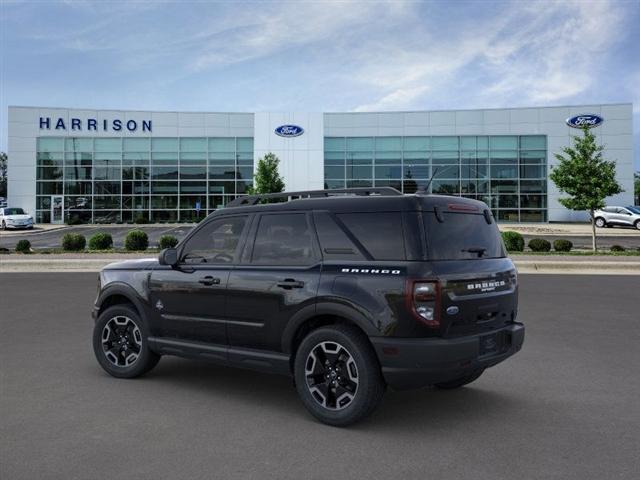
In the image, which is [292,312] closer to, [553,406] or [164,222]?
[553,406]

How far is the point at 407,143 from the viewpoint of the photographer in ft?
156

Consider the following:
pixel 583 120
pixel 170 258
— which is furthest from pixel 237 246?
pixel 583 120

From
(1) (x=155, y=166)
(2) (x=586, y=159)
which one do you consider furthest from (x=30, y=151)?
(2) (x=586, y=159)

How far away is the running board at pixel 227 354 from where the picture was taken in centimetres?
496

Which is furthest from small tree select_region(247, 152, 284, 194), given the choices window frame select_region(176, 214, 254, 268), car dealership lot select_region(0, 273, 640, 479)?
window frame select_region(176, 214, 254, 268)

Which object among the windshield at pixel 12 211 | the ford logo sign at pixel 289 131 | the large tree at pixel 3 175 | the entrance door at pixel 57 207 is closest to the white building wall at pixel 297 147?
the ford logo sign at pixel 289 131

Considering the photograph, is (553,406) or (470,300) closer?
(470,300)

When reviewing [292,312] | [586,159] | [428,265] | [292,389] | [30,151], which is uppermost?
[30,151]

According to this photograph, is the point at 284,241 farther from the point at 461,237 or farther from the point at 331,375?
the point at 461,237

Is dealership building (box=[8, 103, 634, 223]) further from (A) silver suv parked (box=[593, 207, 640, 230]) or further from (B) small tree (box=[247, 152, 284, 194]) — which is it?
(A) silver suv parked (box=[593, 207, 640, 230])

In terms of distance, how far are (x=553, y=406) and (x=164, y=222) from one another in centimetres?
4532

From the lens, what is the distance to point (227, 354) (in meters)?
5.27

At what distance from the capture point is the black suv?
4359 mm

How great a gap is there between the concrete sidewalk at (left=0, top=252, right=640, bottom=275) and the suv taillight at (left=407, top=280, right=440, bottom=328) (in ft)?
48.7
